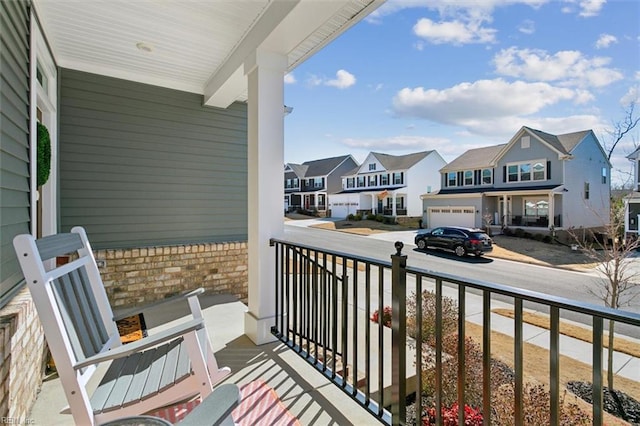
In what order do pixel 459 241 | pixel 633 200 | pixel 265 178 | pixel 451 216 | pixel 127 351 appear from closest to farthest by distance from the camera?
pixel 127 351
pixel 265 178
pixel 633 200
pixel 459 241
pixel 451 216

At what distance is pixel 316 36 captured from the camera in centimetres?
284

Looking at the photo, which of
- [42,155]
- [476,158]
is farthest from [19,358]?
[476,158]

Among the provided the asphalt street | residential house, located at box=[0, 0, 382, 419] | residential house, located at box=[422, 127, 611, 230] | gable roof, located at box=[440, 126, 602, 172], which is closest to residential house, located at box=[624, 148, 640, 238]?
the asphalt street

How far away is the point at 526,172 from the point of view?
15836mm

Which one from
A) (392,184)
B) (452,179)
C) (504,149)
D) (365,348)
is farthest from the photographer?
(392,184)

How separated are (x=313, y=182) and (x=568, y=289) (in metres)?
24.5

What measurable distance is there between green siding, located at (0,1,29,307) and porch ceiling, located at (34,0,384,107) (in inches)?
26.0

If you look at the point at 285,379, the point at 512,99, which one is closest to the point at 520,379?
the point at 285,379

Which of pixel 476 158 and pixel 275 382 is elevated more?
pixel 476 158

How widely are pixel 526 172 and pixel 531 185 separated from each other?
76 centimetres

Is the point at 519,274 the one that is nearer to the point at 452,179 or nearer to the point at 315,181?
the point at 452,179

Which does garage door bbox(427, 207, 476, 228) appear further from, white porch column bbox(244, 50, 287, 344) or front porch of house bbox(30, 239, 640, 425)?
white porch column bbox(244, 50, 287, 344)

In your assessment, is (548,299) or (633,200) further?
(633,200)

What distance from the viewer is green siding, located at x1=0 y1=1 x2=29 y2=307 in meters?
1.67
